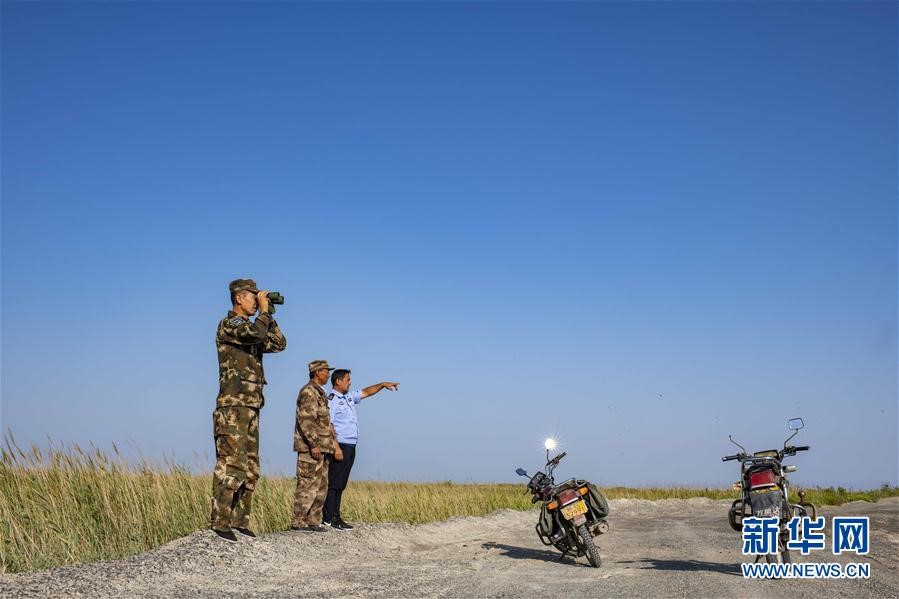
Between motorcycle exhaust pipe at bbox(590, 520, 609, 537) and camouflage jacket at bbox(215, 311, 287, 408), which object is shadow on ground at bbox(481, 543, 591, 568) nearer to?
motorcycle exhaust pipe at bbox(590, 520, 609, 537)

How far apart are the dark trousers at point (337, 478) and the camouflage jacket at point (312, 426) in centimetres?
58

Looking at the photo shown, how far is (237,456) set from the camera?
816 cm

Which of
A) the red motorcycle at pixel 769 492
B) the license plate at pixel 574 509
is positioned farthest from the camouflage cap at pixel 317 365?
the red motorcycle at pixel 769 492

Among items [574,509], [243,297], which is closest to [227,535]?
[243,297]

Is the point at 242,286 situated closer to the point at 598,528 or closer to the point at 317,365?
the point at 317,365

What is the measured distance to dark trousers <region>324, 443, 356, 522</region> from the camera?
36.1 ft

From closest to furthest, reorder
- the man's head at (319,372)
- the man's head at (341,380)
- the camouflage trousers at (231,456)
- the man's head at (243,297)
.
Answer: the camouflage trousers at (231,456) → the man's head at (243,297) → the man's head at (319,372) → the man's head at (341,380)

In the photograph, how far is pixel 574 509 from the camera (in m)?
8.94

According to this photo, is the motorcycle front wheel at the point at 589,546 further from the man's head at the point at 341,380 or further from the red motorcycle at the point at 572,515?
the man's head at the point at 341,380

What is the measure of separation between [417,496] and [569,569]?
9.20m

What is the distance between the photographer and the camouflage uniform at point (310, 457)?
10406mm

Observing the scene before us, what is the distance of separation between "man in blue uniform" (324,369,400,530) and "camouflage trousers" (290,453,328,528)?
44 centimetres

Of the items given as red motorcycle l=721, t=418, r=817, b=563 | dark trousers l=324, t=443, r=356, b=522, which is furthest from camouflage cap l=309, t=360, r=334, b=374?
red motorcycle l=721, t=418, r=817, b=563

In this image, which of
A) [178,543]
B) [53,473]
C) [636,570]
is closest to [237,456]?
[178,543]
